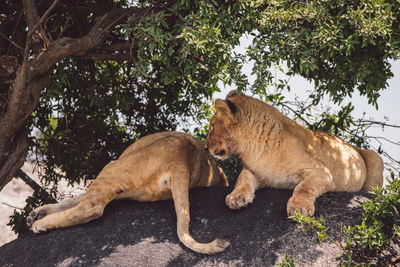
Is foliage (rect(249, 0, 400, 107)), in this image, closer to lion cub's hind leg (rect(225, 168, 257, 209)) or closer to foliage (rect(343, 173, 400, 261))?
lion cub's hind leg (rect(225, 168, 257, 209))

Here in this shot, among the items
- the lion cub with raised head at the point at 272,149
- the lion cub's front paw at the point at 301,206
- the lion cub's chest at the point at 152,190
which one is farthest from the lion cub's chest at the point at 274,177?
the lion cub's chest at the point at 152,190

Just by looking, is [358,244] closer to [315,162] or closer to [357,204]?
[357,204]

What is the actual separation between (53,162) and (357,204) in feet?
16.9

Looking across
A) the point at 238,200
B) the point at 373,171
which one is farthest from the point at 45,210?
the point at 373,171

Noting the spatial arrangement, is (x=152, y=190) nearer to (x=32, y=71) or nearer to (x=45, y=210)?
(x=45, y=210)

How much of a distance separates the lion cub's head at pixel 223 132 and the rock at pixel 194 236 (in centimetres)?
64

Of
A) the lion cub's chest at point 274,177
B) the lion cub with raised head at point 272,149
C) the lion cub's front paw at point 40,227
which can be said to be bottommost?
the lion cub's front paw at point 40,227

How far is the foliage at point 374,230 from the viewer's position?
13.2ft

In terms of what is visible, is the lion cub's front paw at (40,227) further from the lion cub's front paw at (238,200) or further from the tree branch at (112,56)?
the tree branch at (112,56)

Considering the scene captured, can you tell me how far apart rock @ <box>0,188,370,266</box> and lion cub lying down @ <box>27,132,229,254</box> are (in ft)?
0.42

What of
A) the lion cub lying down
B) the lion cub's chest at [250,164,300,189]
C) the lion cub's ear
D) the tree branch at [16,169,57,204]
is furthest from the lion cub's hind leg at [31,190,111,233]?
the tree branch at [16,169,57,204]

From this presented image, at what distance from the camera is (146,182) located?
5.39m

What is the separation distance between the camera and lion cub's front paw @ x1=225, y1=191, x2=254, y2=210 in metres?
5.13

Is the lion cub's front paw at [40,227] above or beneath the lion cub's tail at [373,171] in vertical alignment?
beneath
